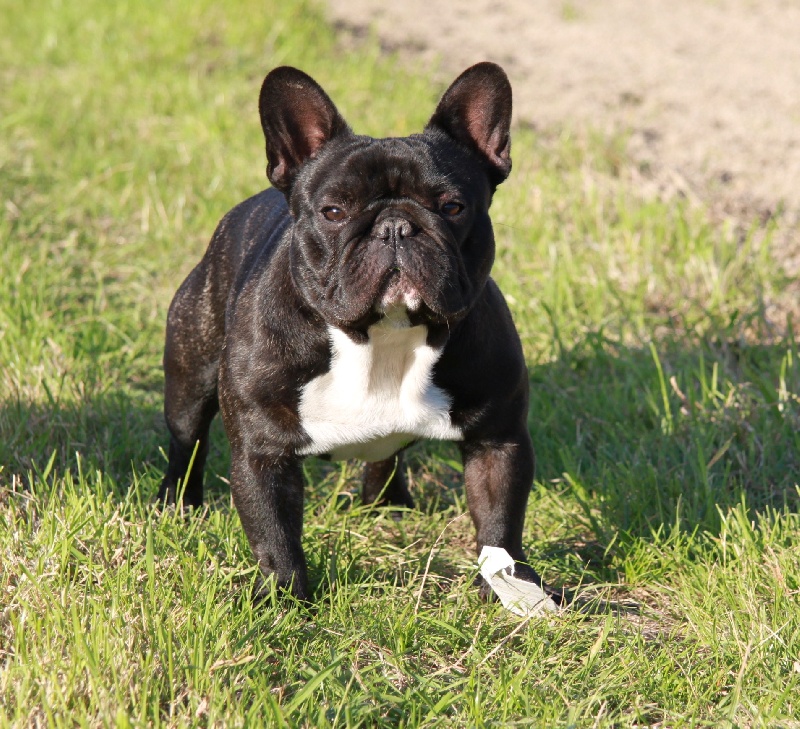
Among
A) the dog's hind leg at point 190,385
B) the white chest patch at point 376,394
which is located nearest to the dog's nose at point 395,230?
the white chest patch at point 376,394

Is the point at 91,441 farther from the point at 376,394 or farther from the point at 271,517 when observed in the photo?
the point at 376,394

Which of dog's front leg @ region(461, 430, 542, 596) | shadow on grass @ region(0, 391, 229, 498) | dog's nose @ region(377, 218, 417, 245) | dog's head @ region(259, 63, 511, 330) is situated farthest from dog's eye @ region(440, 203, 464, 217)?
shadow on grass @ region(0, 391, 229, 498)

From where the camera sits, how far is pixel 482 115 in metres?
3.65

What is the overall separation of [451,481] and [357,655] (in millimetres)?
1646

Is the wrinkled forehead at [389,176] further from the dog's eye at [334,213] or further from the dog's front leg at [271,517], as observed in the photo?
the dog's front leg at [271,517]

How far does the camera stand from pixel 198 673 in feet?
9.14

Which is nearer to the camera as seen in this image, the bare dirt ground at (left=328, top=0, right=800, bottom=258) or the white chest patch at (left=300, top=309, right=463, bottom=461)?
the white chest patch at (left=300, top=309, right=463, bottom=461)

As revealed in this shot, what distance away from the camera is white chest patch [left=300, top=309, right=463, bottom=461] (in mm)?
3459

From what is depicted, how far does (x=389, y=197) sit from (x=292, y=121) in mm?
485

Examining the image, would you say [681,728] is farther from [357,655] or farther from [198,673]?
[198,673]

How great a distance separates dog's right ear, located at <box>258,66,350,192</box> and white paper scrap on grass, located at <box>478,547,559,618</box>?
1.39 meters

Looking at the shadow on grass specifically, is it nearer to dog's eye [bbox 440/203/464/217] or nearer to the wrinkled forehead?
the wrinkled forehead

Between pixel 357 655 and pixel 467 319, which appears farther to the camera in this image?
pixel 467 319

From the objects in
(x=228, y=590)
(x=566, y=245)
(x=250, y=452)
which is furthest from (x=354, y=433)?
(x=566, y=245)
